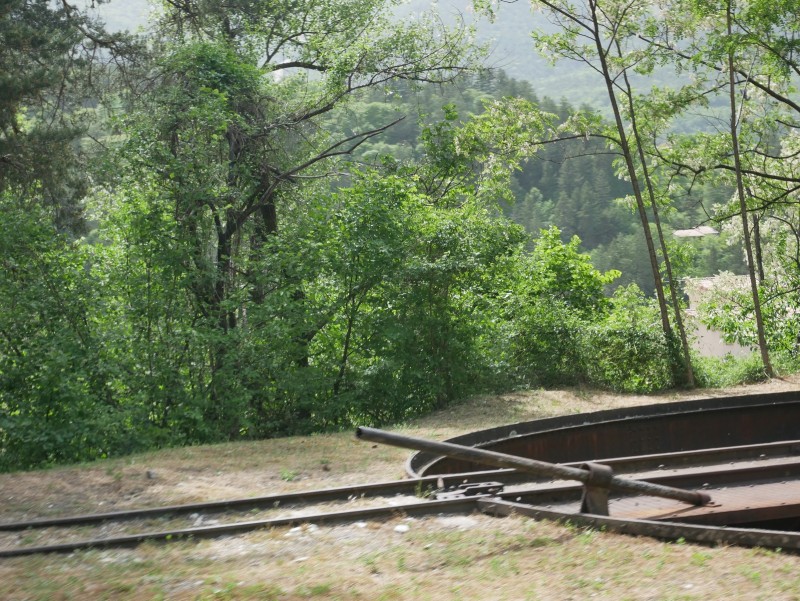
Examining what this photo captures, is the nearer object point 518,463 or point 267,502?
point 518,463

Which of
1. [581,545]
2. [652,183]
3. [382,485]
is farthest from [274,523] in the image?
[652,183]

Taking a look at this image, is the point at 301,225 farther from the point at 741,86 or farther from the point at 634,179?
the point at 741,86

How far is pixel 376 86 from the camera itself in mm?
20641

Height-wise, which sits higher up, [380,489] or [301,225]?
[301,225]

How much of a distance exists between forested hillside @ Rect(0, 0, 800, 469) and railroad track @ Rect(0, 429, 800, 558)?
6227 mm

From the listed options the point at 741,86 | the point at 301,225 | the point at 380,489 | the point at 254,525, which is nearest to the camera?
the point at 254,525

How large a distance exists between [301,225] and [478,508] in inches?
403

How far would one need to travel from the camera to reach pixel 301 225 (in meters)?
16.8

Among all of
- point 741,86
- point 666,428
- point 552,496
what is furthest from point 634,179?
point 552,496

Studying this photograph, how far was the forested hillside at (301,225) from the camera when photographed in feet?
49.0

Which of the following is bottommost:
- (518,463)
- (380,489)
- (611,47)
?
(380,489)

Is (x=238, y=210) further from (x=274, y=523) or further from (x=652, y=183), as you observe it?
(x=274, y=523)

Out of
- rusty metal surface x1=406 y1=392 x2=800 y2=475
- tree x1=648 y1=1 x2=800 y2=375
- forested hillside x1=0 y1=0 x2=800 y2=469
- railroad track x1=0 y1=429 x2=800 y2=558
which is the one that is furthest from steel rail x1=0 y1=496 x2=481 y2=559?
tree x1=648 y1=1 x2=800 y2=375

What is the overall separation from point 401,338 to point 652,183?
23.9 feet
